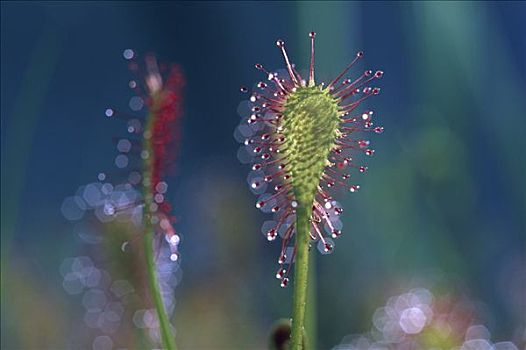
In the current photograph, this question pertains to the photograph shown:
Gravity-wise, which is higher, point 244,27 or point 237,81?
point 244,27

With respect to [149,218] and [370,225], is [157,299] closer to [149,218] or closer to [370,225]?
[149,218]

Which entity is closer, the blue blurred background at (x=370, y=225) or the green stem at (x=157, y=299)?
the green stem at (x=157, y=299)

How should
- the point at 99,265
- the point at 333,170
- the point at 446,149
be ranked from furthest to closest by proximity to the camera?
the point at 446,149 → the point at 99,265 → the point at 333,170

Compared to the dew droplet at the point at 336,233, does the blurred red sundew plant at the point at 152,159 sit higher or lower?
higher

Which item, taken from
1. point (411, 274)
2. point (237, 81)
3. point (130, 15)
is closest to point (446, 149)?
point (411, 274)

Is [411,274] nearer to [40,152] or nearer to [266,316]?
[266,316]
